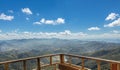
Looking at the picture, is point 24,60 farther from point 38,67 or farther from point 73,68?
point 73,68

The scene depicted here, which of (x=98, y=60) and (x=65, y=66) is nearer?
(x=98, y=60)

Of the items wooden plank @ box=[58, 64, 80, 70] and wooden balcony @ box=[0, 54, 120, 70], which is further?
wooden plank @ box=[58, 64, 80, 70]

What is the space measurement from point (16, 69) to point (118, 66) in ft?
333

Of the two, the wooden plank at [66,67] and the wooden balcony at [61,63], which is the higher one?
the wooden balcony at [61,63]

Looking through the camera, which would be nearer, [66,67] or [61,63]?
[66,67]

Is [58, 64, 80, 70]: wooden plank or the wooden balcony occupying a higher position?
the wooden balcony

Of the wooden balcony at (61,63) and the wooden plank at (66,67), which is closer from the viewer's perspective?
Answer: the wooden balcony at (61,63)

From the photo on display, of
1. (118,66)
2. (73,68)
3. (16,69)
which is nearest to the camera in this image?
(118,66)

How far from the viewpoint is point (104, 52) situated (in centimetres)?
13212

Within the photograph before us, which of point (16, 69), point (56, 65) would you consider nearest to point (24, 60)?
point (56, 65)

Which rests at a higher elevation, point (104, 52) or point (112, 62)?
point (112, 62)

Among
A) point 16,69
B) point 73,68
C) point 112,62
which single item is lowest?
point 16,69

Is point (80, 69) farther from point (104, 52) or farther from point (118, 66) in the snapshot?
point (104, 52)

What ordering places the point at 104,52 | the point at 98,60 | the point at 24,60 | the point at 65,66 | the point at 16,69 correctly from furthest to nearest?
the point at 104,52 < the point at 16,69 < the point at 65,66 < the point at 24,60 < the point at 98,60
